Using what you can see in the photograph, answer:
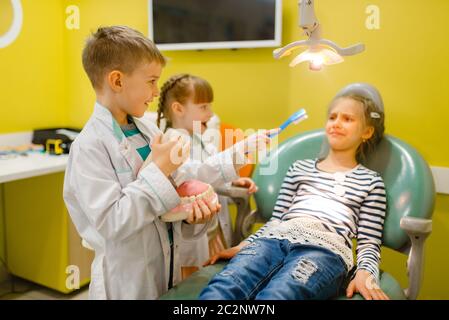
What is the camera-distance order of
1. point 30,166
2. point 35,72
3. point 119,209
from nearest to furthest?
point 119,209
point 30,166
point 35,72

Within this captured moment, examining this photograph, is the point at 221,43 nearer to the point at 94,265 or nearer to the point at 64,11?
the point at 64,11

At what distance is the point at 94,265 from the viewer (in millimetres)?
1032

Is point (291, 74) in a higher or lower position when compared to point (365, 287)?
higher

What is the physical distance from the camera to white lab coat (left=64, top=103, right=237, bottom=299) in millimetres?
915

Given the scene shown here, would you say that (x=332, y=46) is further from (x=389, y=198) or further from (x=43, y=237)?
(x=43, y=237)

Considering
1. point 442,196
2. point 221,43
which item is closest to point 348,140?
point 442,196

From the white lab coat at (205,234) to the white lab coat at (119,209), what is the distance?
0.73 feet

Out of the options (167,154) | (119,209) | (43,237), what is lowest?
(43,237)

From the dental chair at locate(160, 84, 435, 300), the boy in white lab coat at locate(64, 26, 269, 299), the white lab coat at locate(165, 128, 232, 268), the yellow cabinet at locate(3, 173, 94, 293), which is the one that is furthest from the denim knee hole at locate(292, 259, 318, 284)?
the yellow cabinet at locate(3, 173, 94, 293)

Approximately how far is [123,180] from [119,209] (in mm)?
102

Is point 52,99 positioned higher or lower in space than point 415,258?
higher

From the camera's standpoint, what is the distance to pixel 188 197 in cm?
100

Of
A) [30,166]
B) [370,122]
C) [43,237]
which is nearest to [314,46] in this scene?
[370,122]

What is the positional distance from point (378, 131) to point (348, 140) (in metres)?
0.12
